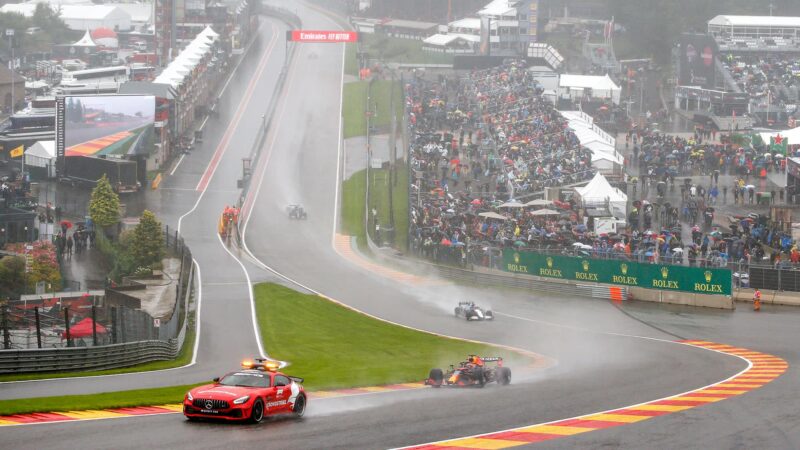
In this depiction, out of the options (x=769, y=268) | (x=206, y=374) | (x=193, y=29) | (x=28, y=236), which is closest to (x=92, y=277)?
(x=28, y=236)

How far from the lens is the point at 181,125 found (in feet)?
328

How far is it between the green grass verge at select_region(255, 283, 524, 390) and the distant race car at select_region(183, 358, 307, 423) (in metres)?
4.98

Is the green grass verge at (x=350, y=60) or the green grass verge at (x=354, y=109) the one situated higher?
the green grass verge at (x=350, y=60)

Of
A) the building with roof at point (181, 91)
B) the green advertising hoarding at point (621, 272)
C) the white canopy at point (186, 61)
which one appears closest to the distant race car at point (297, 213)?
the building with roof at point (181, 91)

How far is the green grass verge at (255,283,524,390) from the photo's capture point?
1453 inches

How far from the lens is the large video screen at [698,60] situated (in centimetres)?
10850

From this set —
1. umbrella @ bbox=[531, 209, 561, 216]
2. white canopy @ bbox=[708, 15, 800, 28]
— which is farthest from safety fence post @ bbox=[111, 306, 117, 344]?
white canopy @ bbox=[708, 15, 800, 28]

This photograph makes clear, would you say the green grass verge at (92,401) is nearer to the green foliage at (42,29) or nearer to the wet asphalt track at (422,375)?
the wet asphalt track at (422,375)

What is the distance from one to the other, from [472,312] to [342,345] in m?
8.86

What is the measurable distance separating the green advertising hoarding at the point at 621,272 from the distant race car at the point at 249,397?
31.0m

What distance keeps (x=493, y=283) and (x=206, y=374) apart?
2719 cm

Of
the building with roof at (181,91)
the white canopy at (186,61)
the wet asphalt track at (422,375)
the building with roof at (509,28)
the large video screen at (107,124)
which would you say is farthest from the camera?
the building with roof at (509,28)

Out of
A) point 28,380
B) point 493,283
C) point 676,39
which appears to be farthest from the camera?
point 676,39

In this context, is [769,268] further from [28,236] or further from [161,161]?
[161,161]
